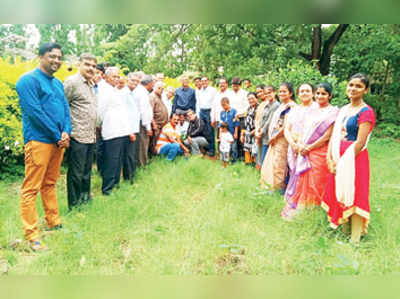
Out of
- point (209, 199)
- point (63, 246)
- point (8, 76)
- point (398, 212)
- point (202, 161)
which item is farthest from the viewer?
point (202, 161)

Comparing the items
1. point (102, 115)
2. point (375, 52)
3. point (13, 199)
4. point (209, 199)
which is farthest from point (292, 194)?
point (375, 52)

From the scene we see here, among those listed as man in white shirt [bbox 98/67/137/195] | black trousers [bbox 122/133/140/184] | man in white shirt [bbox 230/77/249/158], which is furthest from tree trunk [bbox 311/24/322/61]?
man in white shirt [bbox 98/67/137/195]

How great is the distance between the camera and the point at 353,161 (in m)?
3.02

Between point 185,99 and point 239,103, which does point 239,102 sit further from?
point 185,99

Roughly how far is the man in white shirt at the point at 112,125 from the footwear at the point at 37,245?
1.62 metres

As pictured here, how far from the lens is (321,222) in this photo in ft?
11.1

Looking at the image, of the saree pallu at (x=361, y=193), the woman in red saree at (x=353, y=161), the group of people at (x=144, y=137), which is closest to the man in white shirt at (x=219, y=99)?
the group of people at (x=144, y=137)

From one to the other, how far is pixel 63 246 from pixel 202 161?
334 cm

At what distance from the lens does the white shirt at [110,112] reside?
4525mm

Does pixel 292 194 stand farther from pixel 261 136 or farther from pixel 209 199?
pixel 261 136

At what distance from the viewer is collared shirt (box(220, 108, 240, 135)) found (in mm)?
6375

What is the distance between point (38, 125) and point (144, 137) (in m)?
2.71

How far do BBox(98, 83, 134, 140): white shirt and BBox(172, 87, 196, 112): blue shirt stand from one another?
2347mm

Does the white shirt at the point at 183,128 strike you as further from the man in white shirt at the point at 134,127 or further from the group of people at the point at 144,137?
the man in white shirt at the point at 134,127
